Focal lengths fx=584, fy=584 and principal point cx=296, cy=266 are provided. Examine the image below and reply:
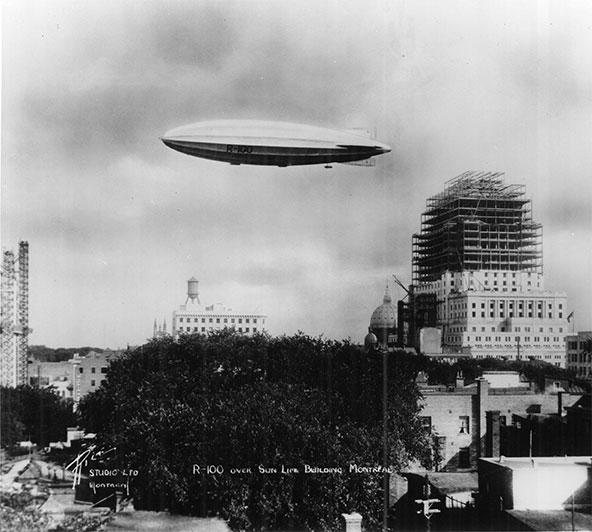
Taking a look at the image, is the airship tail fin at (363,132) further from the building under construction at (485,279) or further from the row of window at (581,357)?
the row of window at (581,357)

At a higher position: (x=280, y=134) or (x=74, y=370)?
(x=280, y=134)

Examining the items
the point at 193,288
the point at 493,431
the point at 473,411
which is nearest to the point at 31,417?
the point at 193,288

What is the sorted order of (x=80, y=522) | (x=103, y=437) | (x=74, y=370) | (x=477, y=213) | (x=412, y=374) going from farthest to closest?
(x=74, y=370), (x=477, y=213), (x=412, y=374), (x=103, y=437), (x=80, y=522)

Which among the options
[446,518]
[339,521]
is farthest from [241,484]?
[446,518]

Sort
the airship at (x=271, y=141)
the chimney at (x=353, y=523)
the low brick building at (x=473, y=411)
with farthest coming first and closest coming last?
the low brick building at (x=473, y=411)
the airship at (x=271, y=141)
the chimney at (x=353, y=523)

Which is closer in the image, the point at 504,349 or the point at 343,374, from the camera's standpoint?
the point at 343,374

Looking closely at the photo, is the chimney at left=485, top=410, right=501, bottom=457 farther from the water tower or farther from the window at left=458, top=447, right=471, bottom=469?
the water tower

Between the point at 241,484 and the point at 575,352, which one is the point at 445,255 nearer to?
the point at 575,352

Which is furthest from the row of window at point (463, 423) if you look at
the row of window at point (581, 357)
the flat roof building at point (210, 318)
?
the flat roof building at point (210, 318)
